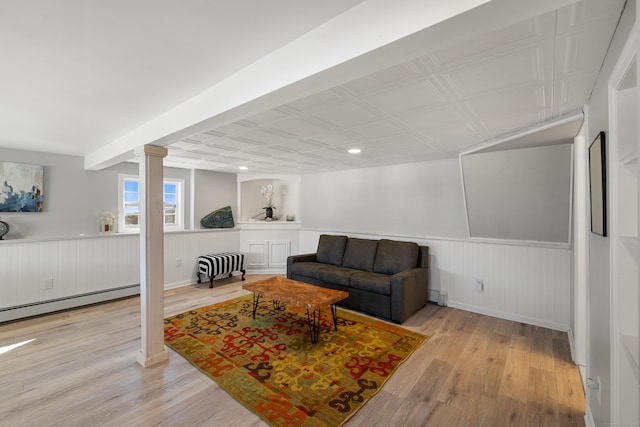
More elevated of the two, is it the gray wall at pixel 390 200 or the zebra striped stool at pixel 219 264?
the gray wall at pixel 390 200

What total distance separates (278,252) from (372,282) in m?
2.75

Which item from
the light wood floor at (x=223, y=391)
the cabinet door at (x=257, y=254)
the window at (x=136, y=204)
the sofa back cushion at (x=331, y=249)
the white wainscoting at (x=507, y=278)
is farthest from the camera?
the cabinet door at (x=257, y=254)

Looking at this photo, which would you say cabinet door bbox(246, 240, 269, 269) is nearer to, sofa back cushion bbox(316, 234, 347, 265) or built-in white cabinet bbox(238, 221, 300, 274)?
built-in white cabinet bbox(238, 221, 300, 274)

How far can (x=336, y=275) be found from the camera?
410 cm

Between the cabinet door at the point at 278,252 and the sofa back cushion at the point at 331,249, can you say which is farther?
the cabinet door at the point at 278,252

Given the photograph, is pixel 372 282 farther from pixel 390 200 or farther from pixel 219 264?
pixel 219 264

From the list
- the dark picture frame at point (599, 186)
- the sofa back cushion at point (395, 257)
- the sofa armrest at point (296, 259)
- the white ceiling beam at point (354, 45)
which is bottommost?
the sofa armrest at point (296, 259)

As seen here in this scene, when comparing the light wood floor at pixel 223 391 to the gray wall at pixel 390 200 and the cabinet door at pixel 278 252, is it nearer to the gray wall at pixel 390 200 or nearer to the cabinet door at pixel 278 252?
the gray wall at pixel 390 200

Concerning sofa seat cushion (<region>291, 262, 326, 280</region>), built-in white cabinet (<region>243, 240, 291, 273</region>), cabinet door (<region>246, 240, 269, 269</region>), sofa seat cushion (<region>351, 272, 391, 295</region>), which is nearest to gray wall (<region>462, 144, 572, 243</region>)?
sofa seat cushion (<region>351, 272, 391, 295</region>)

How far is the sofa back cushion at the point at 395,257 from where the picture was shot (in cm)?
405

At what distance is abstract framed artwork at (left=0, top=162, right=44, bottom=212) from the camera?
3582 millimetres

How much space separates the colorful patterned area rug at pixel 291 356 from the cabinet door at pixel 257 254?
204cm

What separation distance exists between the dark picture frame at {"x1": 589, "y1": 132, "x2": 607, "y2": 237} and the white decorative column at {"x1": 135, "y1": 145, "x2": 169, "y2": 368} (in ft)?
10.0

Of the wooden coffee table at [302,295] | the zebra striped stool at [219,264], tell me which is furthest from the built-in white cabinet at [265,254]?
the wooden coffee table at [302,295]
